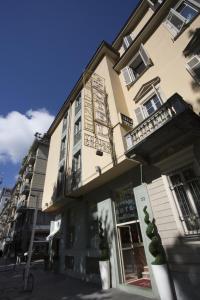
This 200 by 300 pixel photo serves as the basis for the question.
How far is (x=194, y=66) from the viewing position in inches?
279

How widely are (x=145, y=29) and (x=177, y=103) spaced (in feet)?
23.0

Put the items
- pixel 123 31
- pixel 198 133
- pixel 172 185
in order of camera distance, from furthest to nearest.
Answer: pixel 123 31 < pixel 172 185 < pixel 198 133

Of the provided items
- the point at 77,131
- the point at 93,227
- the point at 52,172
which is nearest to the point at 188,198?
the point at 93,227

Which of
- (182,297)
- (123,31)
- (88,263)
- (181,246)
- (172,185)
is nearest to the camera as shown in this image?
(182,297)

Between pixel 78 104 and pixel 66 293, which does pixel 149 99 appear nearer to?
pixel 78 104

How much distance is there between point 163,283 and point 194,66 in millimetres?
7698

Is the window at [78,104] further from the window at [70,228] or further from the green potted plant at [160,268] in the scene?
the green potted plant at [160,268]

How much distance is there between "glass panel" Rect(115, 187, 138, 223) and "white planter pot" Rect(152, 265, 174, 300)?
272cm

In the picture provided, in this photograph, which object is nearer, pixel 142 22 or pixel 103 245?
pixel 103 245

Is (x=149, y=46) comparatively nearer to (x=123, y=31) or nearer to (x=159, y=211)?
(x=123, y=31)

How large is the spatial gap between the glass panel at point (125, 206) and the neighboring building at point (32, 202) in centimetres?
1772

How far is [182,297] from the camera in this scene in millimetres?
5297

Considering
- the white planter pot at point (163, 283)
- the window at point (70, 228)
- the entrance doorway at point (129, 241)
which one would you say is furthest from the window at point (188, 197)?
A: the window at point (70, 228)

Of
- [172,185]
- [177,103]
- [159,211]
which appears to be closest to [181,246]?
[159,211]
